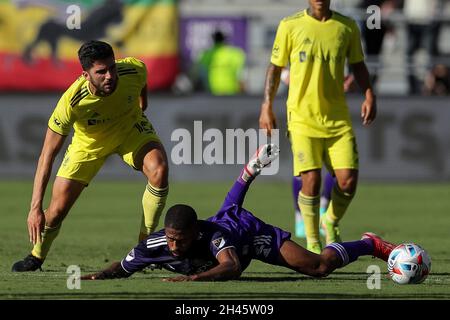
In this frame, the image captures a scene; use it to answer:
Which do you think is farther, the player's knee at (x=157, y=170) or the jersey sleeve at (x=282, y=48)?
the jersey sleeve at (x=282, y=48)

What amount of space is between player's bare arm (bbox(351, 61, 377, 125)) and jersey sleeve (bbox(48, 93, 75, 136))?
2.86 metres

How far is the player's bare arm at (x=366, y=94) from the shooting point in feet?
39.9

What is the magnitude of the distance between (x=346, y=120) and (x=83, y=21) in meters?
10.6

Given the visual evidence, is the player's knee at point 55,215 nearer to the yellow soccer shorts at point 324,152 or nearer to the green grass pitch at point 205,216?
the green grass pitch at point 205,216

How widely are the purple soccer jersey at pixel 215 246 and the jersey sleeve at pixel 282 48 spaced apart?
6.61ft

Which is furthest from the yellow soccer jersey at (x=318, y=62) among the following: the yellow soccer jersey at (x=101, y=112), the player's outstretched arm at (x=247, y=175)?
the yellow soccer jersey at (x=101, y=112)

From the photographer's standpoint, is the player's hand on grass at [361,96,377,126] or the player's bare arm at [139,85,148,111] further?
the player's hand on grass at [361,96,377,126]

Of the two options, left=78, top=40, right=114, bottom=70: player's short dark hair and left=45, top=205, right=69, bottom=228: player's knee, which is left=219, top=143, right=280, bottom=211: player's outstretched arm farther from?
left=78, top=40, right=114, bottom=70: player's short dark hair

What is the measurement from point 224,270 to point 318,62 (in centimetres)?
299

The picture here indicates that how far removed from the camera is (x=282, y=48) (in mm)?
12242

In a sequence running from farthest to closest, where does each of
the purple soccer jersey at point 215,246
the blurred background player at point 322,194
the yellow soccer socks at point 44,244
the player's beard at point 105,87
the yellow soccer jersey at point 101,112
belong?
the blurred background player at point 322,194 < the yellow soccer socks at point 44,244 < the yellow soccer jersey at point 101,112 < the player's beard at point 105,87 < the purple soccer jersey at point 215,246

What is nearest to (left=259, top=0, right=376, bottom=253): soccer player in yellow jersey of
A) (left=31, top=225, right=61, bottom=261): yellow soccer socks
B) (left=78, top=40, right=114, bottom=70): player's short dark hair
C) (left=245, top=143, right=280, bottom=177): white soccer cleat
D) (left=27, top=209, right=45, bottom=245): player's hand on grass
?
(left=245, top=143, right=280, bottom=177): white soccer cleat

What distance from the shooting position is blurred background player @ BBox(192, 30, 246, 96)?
23453mm

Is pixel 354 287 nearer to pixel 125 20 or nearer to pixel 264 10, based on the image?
pixel 125 20
